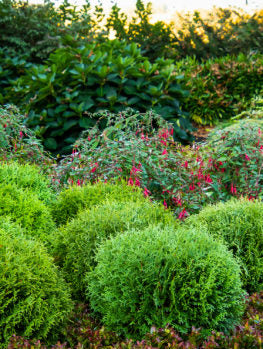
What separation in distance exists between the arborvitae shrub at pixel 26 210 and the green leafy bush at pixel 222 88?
23.7 feet

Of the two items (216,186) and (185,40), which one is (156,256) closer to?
(216,186)

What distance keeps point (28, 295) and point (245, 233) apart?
1606 mm

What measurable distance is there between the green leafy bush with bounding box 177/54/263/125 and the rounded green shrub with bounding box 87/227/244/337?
25.5 feet

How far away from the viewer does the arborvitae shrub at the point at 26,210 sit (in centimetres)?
304

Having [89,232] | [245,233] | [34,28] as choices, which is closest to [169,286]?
[89,232]

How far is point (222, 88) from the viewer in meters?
10.3

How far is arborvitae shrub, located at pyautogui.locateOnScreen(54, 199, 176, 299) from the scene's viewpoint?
2.79m

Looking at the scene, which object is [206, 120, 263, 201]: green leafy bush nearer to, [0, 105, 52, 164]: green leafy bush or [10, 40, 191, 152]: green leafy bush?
[0, 105, 52, 164]: green leafy bush

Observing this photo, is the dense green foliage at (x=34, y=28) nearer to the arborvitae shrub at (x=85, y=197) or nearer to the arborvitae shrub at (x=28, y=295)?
the arborvitae shrub at (x=85, y=197)

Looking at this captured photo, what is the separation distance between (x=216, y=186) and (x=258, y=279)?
161 centimetres

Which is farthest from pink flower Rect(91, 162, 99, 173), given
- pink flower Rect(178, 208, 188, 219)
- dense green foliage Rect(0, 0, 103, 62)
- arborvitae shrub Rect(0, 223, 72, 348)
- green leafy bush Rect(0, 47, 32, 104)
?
dense green foliage Rect(0, 0, 103, 62)

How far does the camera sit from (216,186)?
4.40m

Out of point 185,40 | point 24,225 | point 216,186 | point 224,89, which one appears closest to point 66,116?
point 216,186

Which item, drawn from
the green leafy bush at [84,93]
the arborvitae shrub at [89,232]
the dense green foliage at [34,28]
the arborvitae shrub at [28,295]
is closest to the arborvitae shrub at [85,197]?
the arborvitae shrub at [89,232]
